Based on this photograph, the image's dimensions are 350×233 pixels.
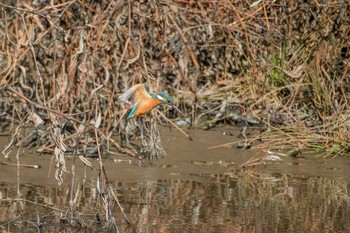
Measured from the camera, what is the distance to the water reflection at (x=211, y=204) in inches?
255

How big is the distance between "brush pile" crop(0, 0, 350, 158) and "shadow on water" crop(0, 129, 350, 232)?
0.38 metres

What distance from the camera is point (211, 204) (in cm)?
714

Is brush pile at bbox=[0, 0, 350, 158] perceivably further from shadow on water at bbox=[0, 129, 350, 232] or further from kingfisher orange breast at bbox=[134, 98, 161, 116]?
kingfisher orange breast at bbox=[134, 98, 161, 116]

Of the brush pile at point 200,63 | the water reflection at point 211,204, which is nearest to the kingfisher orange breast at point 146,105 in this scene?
the water reflection at point 211,204

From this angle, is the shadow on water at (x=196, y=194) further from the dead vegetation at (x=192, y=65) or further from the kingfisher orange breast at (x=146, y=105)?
the kingfisher orange breast at (x=146, y=105)

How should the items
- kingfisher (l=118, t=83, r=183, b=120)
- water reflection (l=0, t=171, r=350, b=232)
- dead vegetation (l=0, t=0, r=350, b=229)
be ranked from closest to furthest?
1. water reflection (l=0, t=171, r=350, b=232)
2. kingfisher (l=118, t=83, r=183, b=120)
3. dead vegetation (l=0, t=0, r=350, b=229)

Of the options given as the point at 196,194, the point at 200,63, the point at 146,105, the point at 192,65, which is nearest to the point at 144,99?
the point at 146,105

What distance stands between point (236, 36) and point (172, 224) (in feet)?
12.2

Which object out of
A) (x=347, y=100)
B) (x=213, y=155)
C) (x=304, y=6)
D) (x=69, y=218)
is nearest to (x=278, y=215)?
(x=69, y=218)

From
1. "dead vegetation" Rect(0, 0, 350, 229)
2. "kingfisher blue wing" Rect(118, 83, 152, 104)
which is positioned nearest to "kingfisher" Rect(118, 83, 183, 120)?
"kingfisher blue wing" Rect(118, 83, 152, 104)

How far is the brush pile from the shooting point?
27.4ft

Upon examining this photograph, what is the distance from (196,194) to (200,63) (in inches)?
118

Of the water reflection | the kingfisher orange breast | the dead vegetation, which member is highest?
the dead vegetation

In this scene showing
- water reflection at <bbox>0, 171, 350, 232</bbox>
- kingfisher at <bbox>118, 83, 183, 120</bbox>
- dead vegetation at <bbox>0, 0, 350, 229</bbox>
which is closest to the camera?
water reflection at <bbox>0, 171, 350, 232</bbox>
